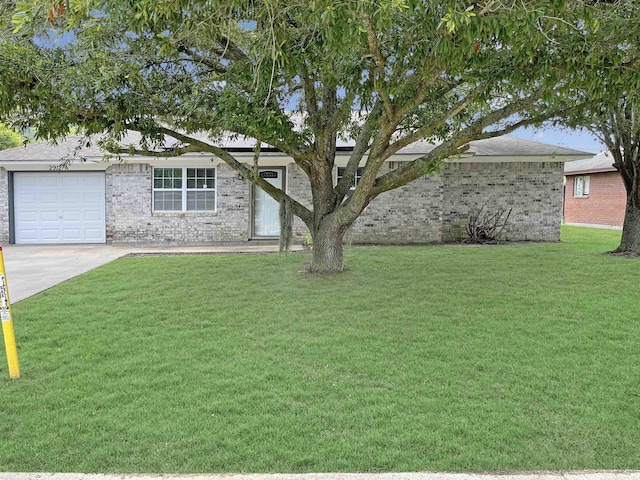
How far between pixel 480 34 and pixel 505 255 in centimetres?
844

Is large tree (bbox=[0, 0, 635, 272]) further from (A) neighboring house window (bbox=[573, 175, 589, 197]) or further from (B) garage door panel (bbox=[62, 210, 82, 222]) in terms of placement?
(A) neighboring house window (bbox=[573, 175, 589, 197])

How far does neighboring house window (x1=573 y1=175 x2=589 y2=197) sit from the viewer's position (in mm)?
26578

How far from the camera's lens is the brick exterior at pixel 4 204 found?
15113mm

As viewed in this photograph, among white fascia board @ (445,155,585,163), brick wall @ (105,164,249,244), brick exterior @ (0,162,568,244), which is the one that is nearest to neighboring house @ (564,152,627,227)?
white fascia board @ (445,155,585,163)

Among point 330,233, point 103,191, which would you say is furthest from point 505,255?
point 103,191

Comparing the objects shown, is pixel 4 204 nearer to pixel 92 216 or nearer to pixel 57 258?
pixel 92 216

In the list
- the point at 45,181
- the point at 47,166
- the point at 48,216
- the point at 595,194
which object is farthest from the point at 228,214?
the point at 595,194

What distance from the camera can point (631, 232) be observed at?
12.4 meters

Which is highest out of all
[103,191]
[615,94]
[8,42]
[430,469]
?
[8,42]

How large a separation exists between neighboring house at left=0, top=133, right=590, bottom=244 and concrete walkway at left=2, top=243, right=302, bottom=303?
758mm

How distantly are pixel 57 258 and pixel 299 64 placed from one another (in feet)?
30.3

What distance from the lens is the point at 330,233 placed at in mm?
9117

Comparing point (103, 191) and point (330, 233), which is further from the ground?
point (103, 191)

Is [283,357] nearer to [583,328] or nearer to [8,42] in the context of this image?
[583,328]
